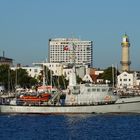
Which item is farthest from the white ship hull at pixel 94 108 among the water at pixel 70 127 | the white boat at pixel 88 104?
the water at pixel 70 127

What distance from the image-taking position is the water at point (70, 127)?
6950 centimetres

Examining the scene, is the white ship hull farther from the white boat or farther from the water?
the water

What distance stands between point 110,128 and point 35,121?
15.7 m

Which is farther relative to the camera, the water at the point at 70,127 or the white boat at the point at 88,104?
the white boat at the point at 88,104

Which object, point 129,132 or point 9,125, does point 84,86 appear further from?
point 129,132

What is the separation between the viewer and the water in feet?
228

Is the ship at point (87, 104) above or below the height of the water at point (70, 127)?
above

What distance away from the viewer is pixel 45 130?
76.9 m

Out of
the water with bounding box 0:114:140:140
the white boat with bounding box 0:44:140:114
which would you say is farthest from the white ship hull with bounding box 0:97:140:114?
the water with bounding box 0:114:140:140

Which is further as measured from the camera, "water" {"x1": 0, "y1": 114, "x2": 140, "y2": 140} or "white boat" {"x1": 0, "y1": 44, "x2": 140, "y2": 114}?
"white boat" {"x1": 0, "y1": 44, "x2": 140, "y2": 114}

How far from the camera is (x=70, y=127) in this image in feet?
265

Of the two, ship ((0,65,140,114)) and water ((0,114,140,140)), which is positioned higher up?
ship ((0,65,140,114))

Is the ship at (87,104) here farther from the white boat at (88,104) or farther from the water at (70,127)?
the water at (70,127)

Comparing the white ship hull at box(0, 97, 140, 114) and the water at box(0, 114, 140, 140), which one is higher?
the white ship hull at box(0, 97, 140, 114)
